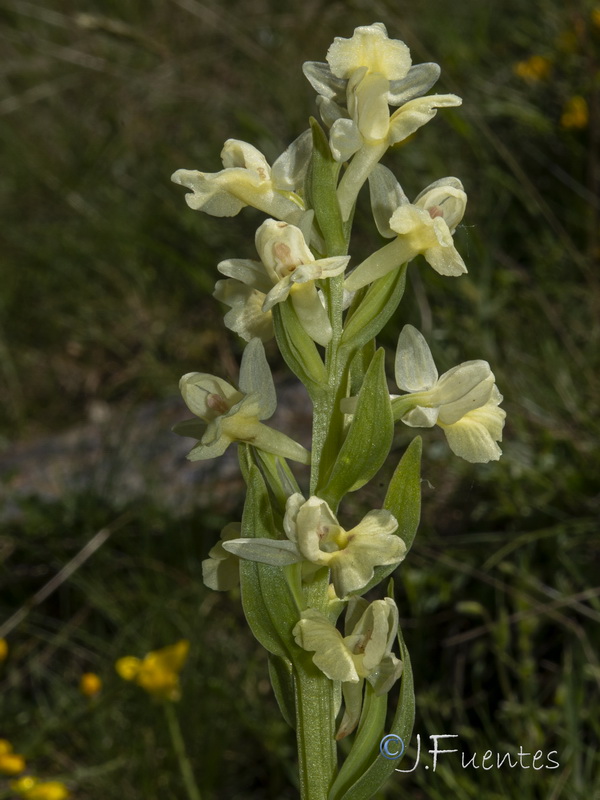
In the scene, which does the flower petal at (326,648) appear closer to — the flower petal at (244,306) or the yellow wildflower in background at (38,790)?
the flower petal at (244,306)

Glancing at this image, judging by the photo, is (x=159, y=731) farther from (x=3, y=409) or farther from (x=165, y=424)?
(x=3, y=409)

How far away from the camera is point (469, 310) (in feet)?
8.68

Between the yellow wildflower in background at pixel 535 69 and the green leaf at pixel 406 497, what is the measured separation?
8.56ft

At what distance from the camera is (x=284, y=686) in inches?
45.5

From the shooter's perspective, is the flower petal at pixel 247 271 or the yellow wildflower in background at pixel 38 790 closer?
the flower petal at pixel 247 271

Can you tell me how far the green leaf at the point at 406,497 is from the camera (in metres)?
1.06

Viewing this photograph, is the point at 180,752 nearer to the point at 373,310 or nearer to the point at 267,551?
the point at 267,551

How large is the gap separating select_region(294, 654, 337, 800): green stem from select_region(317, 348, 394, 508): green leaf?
0.24 meters

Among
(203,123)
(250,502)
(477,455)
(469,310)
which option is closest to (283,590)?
(250,502)

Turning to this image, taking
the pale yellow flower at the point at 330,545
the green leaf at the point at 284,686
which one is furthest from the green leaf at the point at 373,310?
the green leaf at the point at 284,686

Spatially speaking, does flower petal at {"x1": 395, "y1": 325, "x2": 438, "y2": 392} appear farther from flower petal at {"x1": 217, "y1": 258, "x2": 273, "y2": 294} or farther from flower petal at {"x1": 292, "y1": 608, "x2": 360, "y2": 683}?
flower petal at {"x1": 292, "y1": 608, "x2": 360, "y2": 683}

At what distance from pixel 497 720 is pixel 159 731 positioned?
76cm

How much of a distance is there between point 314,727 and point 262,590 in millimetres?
196

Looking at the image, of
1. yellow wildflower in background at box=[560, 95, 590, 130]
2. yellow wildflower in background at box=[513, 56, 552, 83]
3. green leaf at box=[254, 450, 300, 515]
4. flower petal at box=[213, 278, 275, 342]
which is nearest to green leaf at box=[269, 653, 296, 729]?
green leaf at box=[254, 450, 300, 515]
